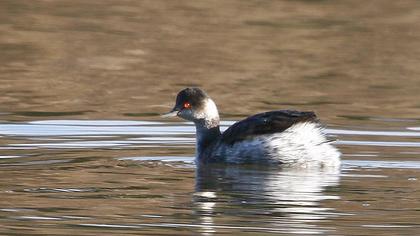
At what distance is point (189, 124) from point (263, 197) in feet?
14.1

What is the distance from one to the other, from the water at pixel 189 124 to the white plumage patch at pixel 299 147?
0.15 m

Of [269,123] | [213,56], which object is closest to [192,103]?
[269,123]

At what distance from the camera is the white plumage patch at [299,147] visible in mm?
12367

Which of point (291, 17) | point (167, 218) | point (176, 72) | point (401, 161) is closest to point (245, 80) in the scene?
point (176, 72)

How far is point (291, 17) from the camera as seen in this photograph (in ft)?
74.9

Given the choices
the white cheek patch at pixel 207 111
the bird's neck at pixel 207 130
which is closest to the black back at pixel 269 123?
Answer: the bird's neck at pixel 207 130

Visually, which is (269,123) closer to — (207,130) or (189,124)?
(207,130)

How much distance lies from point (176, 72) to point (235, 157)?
620cm

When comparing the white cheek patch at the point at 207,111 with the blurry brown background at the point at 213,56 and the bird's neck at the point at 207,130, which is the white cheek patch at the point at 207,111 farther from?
the blurry brown background at the point at 213,56

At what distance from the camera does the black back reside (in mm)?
12312

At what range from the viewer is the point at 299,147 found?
12406 millimetres

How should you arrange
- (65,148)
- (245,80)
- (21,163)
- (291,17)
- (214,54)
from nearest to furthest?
(21,163) < (65,148) < (245,80) < (214,54) < (291,17)

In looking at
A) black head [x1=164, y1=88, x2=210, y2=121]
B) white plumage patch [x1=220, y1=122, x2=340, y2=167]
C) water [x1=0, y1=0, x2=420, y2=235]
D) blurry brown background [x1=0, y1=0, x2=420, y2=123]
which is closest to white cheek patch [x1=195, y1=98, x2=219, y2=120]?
black head [x1=164, y1=88, x2=210, y2=121]

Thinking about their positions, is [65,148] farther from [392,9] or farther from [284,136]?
[392,9]
